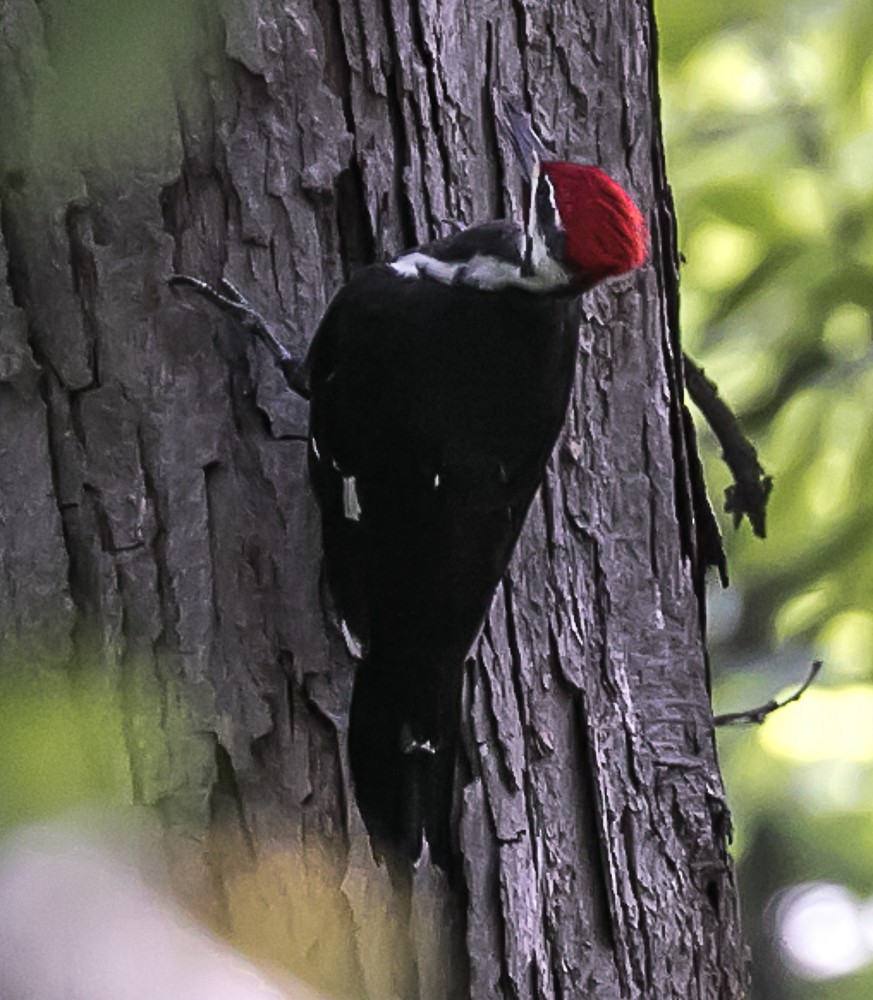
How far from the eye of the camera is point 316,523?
123 centimetres

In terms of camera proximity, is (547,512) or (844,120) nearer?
(547,512)

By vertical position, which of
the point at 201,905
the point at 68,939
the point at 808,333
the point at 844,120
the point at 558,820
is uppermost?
the point at 844,120

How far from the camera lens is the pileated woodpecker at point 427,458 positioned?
1217 mm

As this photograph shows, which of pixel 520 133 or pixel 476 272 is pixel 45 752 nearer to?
pixel 476 272

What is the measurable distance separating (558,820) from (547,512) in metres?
0.31

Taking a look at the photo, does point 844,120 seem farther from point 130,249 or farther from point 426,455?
point 130,249

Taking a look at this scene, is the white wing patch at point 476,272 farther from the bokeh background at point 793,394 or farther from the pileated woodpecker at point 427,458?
the bokeh background at point 793,394

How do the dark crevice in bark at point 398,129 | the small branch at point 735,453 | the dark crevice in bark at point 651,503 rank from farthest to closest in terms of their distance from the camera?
the small branch at point 735,453, the dark crevice in bark at point 651,503, the dark crevice in bark at point 398,129

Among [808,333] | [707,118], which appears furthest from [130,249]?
[707,118]

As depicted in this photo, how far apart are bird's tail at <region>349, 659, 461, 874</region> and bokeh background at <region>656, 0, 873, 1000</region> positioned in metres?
0.86

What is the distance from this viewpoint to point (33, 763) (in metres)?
0.39

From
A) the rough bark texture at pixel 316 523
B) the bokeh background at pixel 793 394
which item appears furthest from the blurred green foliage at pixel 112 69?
the bokeh background at pixel 793 394

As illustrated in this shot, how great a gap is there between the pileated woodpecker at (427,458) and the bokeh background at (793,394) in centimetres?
63

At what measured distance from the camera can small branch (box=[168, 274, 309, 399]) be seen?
1.17 metres
